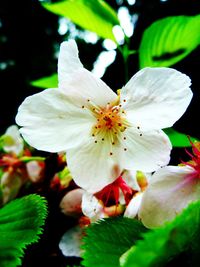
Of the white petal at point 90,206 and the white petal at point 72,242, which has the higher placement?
the white petal at point 90,206

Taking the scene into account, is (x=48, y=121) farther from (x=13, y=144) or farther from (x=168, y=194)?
(x=13, y=144)

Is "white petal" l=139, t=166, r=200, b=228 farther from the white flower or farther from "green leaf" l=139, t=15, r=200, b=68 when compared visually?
"green leaf" l=139, t=15, r=200, b=68

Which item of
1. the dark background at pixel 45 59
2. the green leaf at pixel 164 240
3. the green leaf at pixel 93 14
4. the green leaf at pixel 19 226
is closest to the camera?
the green leaf at pixel 164 240

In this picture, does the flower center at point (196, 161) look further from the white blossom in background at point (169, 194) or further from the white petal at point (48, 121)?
the white petal at point (48, 121)

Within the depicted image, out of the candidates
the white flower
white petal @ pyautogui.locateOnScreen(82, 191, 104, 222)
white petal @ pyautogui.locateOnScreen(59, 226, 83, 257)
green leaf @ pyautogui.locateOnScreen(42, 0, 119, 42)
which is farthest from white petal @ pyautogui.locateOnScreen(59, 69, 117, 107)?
green leaf @ pyautogui.locateOnScreen(42, 0, 119, 42)

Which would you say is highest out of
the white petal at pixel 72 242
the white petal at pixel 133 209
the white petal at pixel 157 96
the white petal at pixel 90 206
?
the white petal at pixel 157 96

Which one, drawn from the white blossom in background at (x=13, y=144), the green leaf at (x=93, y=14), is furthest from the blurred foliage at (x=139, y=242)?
the green leaf at (x=93, y=14)

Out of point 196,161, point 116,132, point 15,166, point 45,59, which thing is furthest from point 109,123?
point 45,59
